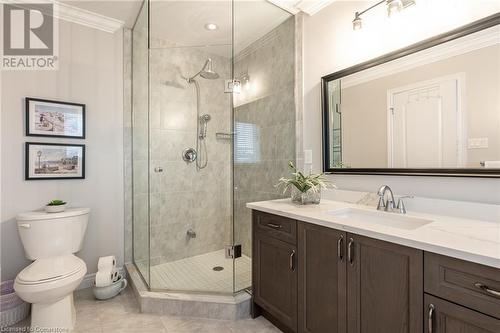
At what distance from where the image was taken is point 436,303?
90 cm

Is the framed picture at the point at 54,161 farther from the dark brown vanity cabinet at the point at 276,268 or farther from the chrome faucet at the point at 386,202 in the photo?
the chrome faucet at the point at 386,202

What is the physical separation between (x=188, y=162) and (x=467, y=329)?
7.91 feet

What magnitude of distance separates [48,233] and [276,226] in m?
1.74

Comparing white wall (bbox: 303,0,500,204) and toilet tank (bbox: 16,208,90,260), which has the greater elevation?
white wall (bbox: 303,0,500,204)

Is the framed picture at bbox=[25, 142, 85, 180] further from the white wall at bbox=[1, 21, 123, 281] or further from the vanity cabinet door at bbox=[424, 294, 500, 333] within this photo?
the vanity cabinet door at bbox=[424, 294, 500, 333]

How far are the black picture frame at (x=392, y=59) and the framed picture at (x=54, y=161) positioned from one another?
7.23 feet

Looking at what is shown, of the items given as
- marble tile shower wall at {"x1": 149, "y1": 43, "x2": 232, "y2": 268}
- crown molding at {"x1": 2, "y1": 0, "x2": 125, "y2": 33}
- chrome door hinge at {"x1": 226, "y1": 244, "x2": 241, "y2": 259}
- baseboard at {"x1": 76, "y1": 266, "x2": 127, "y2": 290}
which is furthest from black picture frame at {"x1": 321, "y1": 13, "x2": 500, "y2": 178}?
baseboard at {"x1": 76, "y1": 266, "x2": 127, "y2": 290}

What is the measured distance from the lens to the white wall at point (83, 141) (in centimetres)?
201

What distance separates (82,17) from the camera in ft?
7.52

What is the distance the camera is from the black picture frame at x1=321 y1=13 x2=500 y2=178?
1223 millimetres

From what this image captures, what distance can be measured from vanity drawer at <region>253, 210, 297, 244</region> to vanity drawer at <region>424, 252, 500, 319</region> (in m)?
0.70

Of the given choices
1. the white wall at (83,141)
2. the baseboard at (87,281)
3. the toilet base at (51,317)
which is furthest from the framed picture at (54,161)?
the toilet base at (51,317)

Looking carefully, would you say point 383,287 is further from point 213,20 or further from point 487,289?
point 213,20

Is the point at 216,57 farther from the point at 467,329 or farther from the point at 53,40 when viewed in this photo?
the point at 467,329
